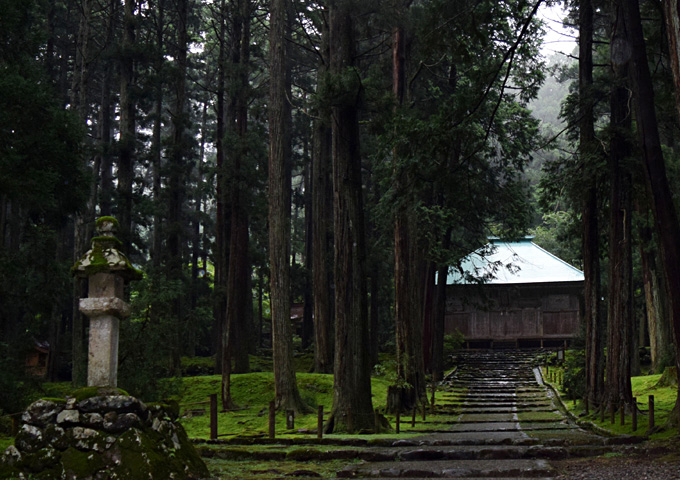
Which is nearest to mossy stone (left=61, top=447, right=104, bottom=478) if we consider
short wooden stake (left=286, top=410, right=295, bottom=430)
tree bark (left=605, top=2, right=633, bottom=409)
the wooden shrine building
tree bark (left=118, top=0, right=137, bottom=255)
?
short wooden stake (left=286, top=410, right=295, bottom=430)

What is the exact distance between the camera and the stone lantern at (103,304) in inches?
304

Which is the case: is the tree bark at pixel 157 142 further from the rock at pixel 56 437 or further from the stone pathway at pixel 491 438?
the rock at pixel 56 437

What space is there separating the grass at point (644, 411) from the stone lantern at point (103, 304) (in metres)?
7.97

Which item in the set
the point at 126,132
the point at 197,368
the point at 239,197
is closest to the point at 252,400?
the point at 239,197

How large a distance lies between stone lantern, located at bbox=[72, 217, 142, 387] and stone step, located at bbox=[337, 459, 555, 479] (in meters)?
3.02

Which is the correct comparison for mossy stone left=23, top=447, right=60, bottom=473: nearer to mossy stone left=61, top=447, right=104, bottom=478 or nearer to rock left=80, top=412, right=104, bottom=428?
mossy stone left=61, top=447, right=104, bottom=478

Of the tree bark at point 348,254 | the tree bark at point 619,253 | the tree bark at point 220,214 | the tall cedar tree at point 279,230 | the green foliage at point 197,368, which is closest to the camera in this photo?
the tree bark at point 348,254

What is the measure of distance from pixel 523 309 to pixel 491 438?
23.1m

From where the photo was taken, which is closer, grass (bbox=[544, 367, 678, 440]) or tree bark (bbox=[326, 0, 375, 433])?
grass (bbox=[544, 367, 678, 440])

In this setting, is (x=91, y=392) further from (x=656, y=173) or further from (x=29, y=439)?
(x=656, y=173)

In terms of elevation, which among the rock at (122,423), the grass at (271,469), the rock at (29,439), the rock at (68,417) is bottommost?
the grass at (271,469)

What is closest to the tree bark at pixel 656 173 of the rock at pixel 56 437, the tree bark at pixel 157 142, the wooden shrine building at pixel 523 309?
the rock at pixel 56 437

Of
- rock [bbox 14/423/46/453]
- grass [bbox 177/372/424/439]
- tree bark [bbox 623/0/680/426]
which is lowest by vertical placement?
grass [bbox 177/372/424/439]

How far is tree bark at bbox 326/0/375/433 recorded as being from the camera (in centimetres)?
1458
